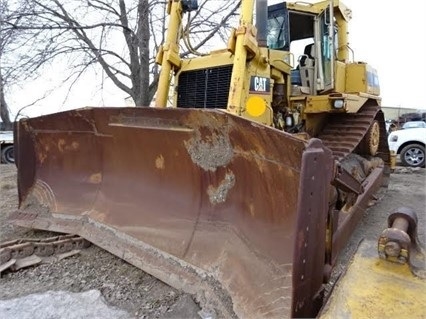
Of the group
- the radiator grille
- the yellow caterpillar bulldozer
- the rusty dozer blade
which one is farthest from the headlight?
the rusty dozer blade

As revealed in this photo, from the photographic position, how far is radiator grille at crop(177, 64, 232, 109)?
13.9ft

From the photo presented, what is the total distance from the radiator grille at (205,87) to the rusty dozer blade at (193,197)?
3.73ft

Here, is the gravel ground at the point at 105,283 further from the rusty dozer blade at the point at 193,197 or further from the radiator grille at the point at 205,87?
the radiator grille at the point at 205,87

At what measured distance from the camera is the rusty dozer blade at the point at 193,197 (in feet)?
6.35

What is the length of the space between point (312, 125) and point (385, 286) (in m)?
4.00

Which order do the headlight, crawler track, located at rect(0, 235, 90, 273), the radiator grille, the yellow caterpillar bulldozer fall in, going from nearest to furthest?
the yellow caterpillar bulldozer < crawler track, located at rect(0, 235, 90, 273) < the radiator grille < the headlight

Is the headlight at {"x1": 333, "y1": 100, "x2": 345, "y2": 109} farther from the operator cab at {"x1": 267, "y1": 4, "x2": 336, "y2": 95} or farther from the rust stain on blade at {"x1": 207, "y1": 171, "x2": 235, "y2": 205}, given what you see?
the rust stain on blade at {"x1": 207, "y1": 171, "x2": 235, "y2": 205}

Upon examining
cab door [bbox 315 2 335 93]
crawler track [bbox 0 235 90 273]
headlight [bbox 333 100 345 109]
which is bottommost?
crawler track [bbox 0 235 90 273]

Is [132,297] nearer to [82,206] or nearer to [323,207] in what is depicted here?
[82,206]

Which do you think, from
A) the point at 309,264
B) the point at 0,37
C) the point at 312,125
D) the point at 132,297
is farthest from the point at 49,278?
the point at 0,37

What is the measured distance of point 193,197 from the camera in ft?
10.4

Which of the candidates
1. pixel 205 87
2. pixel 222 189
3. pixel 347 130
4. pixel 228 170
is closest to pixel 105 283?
pixel 222 189

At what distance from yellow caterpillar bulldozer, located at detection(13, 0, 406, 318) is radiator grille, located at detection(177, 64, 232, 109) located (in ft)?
0.06

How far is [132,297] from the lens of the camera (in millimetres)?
2797
